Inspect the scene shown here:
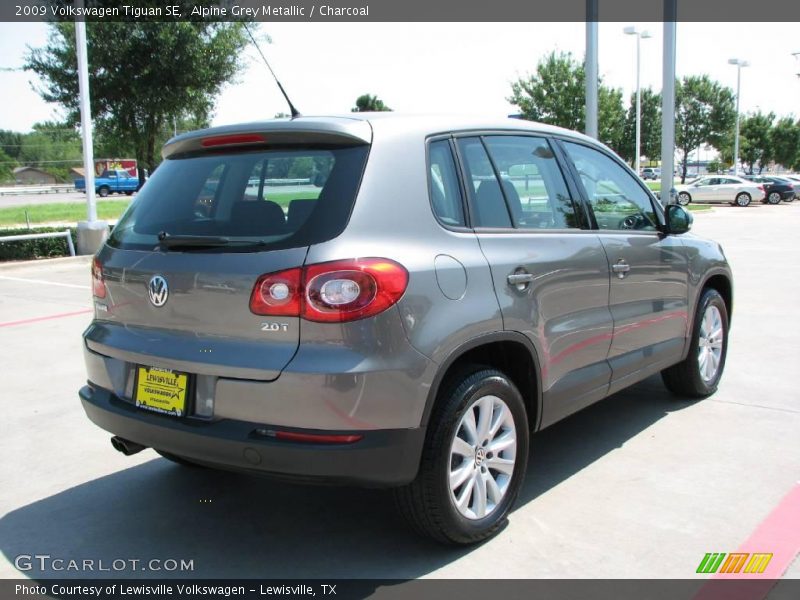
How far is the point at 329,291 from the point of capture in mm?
2904

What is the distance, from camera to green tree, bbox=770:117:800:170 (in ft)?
216

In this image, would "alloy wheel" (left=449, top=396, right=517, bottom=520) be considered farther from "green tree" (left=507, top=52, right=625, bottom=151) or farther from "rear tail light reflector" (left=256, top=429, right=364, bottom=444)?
"green tree" (left=507, top=52, right=625, bottom=151)

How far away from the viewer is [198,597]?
310 centimetres

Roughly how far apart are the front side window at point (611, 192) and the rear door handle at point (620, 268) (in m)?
0.22

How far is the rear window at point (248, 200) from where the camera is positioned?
10.1ft

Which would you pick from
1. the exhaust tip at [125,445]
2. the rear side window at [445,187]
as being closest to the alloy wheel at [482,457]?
the rear side window at [445,187]

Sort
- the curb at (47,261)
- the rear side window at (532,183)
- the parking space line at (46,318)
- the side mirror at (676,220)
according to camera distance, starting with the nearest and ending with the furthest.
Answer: the rear side window at (532,183)
the side mirror at (676,220)
the parking space line at (46,318)
the curb at (47,261)

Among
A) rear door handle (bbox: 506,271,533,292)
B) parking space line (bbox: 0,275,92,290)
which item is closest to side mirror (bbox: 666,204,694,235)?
rear door handle (bbox: 506,271,533,292)

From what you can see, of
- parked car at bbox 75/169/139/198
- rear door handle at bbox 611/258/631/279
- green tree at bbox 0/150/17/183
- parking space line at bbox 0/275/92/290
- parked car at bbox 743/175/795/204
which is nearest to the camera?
rear door handle at bbox 611/258/631/279

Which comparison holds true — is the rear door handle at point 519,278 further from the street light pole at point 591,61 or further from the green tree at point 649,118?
the green tree at point 649,118

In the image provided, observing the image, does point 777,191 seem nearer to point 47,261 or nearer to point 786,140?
point 786,140

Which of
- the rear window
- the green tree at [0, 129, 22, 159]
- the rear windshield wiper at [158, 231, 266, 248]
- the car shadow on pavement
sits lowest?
the car shadow on pavement

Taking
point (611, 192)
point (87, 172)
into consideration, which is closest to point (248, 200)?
point (611, 192)

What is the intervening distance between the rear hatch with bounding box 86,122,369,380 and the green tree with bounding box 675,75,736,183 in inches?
2376
